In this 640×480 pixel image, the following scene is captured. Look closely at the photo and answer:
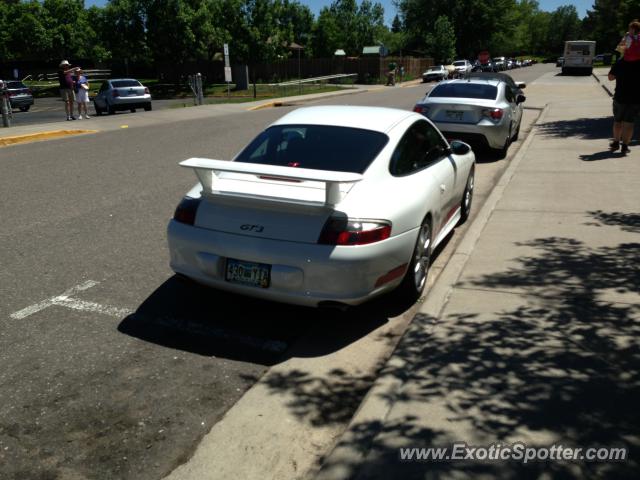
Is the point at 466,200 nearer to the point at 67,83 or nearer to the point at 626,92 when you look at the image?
the point at 626,92

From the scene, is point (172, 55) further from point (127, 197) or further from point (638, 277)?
point (638, 277)

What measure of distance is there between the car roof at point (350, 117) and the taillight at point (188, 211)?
132 centimetres

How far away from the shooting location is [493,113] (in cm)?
1109

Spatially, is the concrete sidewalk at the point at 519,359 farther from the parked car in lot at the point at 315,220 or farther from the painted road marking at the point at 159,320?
the painted road marking at the point at 159,320

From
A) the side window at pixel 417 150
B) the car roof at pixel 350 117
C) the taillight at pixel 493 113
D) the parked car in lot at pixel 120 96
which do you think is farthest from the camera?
the parked car in lot at pixel 120 96

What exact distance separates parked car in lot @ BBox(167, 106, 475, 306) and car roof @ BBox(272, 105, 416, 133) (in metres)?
0.03

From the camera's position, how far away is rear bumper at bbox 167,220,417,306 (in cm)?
409

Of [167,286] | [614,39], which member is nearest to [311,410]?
[167,286]

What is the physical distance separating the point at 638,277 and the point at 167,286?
13.6 ft

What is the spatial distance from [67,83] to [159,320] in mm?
17192

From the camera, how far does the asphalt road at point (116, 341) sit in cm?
325

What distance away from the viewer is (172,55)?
47000 mm

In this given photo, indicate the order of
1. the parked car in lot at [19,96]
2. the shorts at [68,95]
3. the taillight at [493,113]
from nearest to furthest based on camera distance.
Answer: the taillight at [493,113] → the shorts at [68,95] → the parked car in lot at [19,96]

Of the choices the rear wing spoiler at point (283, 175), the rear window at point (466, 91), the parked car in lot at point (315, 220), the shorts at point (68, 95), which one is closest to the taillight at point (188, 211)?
the parked car in lot at point (315, 220)
